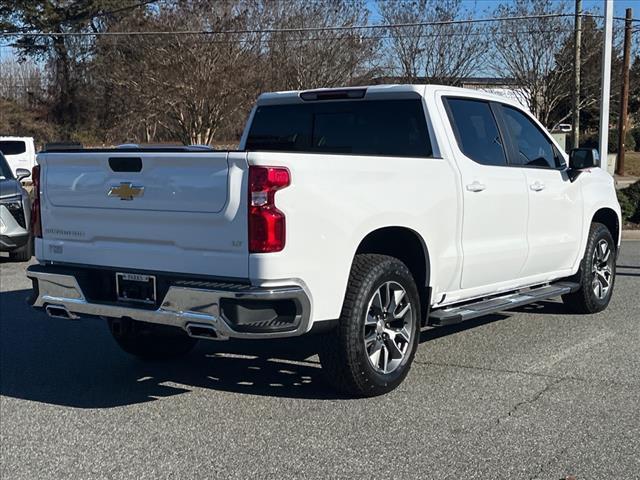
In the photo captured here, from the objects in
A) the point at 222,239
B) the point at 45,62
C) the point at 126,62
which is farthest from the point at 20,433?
the point at 45,62

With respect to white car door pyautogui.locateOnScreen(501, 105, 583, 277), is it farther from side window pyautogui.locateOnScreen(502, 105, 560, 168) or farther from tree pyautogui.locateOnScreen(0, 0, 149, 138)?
tree pyautogui.locateOnScreen(0, 0, 149, 138)

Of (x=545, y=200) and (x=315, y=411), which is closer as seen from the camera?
(x=315, y=411)

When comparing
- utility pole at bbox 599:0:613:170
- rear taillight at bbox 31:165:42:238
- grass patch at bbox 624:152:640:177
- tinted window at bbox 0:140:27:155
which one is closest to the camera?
rear taillight at bbox 31:165:42:238

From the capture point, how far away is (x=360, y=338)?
5.09 m

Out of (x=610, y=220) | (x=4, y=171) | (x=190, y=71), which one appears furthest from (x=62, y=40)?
(x=610, y=220)

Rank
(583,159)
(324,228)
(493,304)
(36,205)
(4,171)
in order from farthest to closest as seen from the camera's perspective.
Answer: (4,171) < (583,159) < (493,304) < (36,205) < (324,228)

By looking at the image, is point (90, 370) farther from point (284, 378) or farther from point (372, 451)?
point (372, 451)

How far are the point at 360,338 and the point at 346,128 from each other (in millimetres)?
2031

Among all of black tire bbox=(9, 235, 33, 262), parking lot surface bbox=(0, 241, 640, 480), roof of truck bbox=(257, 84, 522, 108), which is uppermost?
roof of truck bbox=(257, 84, 522, 108)

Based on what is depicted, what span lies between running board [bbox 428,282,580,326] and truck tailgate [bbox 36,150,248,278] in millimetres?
1829

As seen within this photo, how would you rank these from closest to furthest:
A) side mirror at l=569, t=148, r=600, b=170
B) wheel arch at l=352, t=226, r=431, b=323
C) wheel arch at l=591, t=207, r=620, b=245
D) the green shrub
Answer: wheel arch at l=352, t=226, r=431, b=323
side mirror at l=569, t=148, r=600, b=170
wheel arch at l=591, t=207, r=620, b=245
the green shrub

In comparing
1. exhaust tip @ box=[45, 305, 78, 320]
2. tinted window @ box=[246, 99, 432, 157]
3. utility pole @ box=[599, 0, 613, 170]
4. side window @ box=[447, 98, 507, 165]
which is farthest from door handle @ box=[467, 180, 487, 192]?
utility pole @ box=[599, 0, 613, 170]

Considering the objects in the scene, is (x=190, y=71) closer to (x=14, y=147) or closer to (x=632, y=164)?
(x=14, y=147)

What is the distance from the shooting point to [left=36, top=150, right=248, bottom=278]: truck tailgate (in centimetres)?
461
